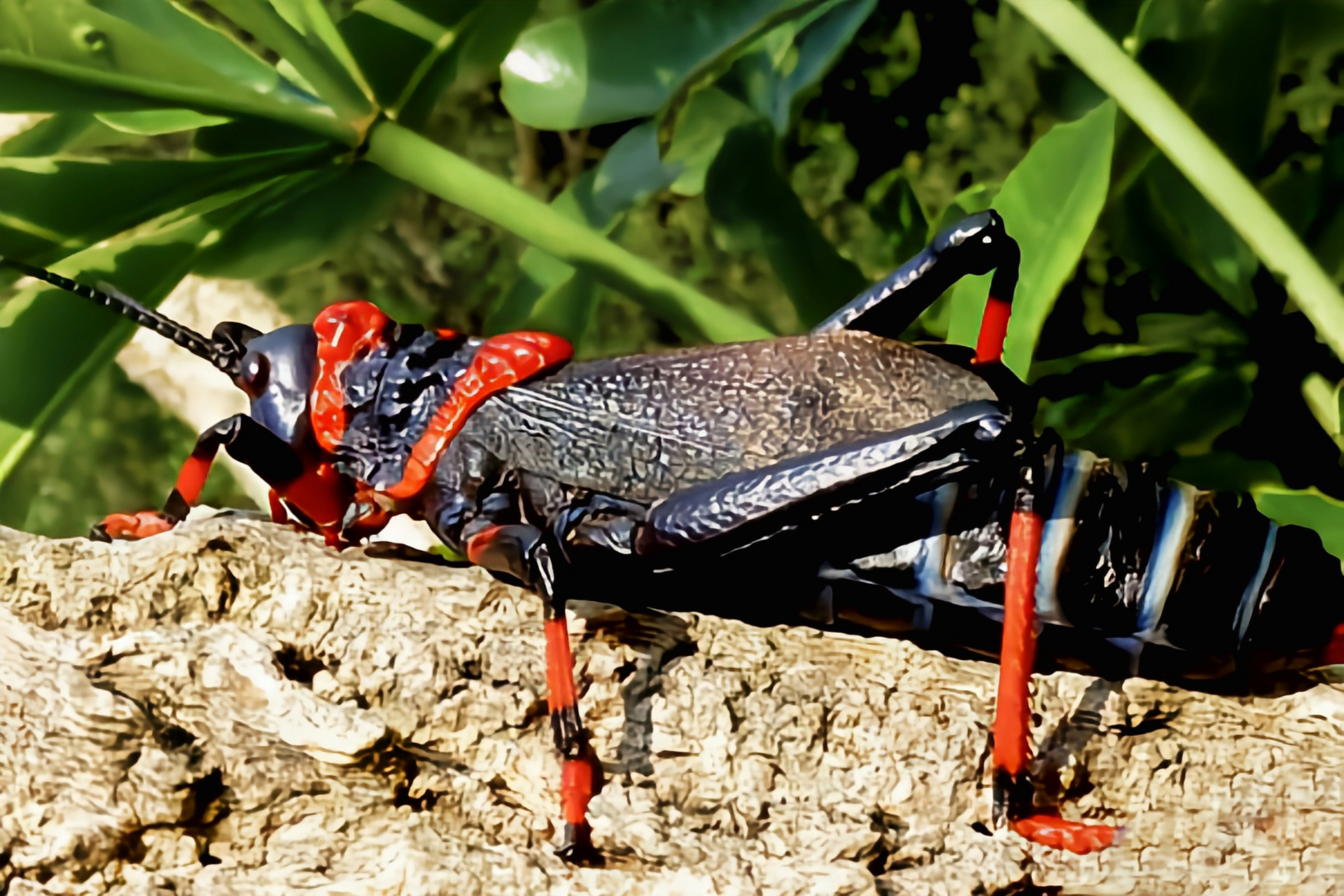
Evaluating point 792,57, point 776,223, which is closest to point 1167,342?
point 776,223

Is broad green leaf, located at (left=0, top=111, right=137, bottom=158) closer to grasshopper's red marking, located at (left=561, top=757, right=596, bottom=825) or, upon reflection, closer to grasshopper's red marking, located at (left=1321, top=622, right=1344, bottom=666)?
grasshopper's red marking, located at (left=561, top=757, right=596, bottom=825)

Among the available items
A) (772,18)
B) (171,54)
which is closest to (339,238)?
(171,54)

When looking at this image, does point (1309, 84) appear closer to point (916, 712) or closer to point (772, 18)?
point (772, 18)

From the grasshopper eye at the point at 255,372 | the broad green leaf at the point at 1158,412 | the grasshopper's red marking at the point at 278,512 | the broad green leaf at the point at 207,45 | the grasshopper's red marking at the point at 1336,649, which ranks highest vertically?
the broad green leaf at the point at 207,45

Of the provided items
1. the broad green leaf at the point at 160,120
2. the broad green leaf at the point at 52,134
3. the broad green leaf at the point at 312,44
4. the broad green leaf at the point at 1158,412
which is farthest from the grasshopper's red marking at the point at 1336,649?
the broad green leaf at the point at 52,134

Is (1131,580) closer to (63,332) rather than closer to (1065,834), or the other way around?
(1065,834)

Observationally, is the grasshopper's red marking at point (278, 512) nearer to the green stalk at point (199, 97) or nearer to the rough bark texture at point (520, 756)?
the rough bark texture at point (520, 756)

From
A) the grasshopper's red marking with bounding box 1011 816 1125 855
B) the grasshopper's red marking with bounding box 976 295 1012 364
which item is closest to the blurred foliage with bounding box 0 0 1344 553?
the grasshopper's red marking with bounding box 976 295 1012 364
